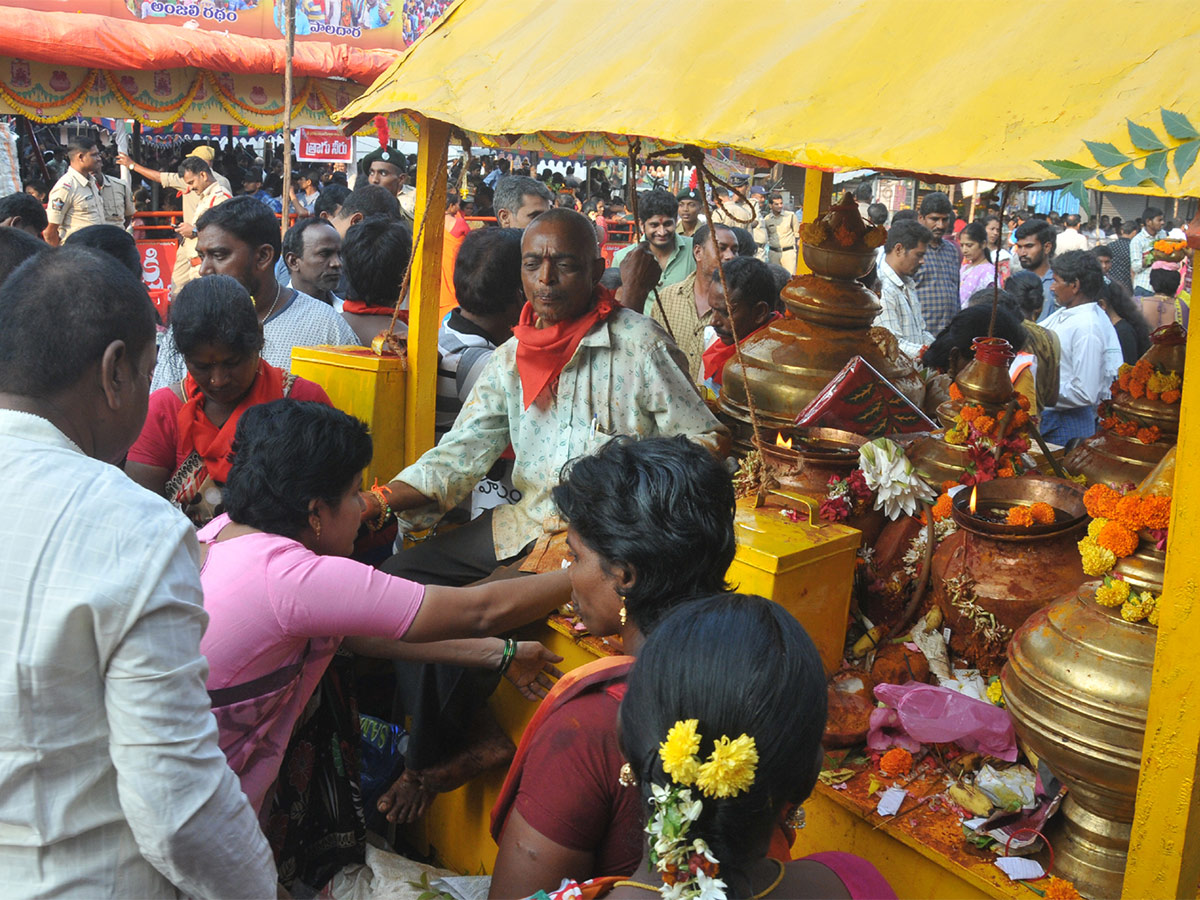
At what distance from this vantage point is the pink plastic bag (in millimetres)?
2473

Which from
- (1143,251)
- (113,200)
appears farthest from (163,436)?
(1143,251)

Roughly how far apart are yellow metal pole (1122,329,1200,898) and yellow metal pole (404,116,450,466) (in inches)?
109

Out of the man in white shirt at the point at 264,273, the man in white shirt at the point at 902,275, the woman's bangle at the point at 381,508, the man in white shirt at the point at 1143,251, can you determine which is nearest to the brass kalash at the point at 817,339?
the woman's bangle at the point at 381,508

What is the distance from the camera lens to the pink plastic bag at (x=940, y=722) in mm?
2473

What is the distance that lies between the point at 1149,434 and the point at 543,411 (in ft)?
6.05

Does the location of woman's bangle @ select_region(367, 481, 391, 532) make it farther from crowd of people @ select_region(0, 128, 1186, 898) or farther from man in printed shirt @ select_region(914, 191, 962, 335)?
man in printed shirt @ select_region(914, 191, 962, 335)

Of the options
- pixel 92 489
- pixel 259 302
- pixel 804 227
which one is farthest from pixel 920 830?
pixel 259 302

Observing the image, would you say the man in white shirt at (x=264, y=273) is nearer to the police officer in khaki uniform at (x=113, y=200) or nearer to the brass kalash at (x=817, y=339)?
the brass kalash at (x=817, y=339)

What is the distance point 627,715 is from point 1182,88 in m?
1.35

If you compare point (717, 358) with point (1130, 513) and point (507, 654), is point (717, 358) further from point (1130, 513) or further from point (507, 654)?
point (1130, 513)

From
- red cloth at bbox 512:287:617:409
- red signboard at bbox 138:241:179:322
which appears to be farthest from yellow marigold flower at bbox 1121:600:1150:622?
red signboard at bbox 138:241:179:322

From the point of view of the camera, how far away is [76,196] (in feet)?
32.4

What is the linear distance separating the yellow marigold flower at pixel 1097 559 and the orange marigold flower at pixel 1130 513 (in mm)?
65

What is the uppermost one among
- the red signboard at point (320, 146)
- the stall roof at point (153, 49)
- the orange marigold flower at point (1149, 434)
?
the stall roof at point (153, 49)
